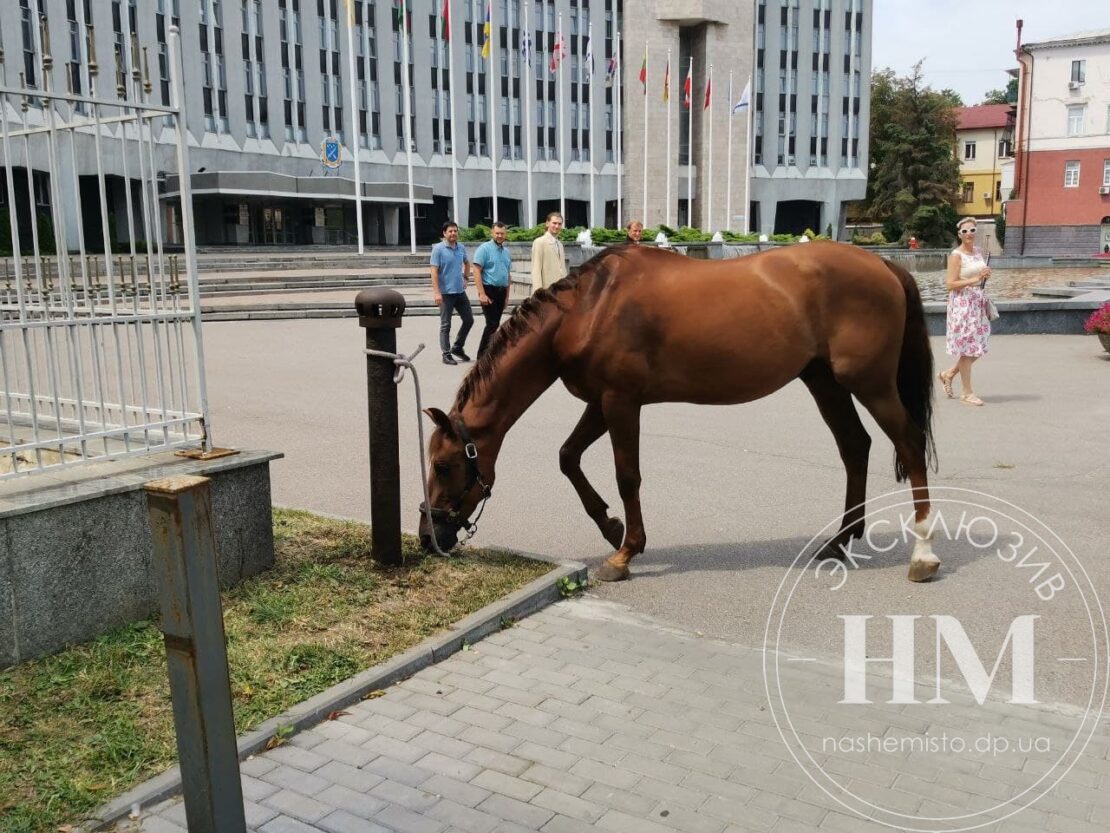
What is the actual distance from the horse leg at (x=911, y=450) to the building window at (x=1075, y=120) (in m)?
67.5

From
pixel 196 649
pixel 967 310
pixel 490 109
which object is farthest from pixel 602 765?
pixel 490 109

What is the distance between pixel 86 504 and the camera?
4.41 m

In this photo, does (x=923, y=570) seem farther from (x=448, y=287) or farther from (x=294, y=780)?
(x=448, y=287)

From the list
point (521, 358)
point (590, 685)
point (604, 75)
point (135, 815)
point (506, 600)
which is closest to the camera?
point (135, 815)

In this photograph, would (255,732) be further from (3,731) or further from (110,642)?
(110,642)

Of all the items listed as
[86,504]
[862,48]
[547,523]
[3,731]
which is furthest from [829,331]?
[862,48]

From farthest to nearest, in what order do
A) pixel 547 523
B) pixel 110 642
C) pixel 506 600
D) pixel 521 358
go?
pixel 547 523
pixel 521 358
pixel 506 600
pixel 110 642

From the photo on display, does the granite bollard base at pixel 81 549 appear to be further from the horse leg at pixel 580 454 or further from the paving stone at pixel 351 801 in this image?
the horse leg at pixel 580 454

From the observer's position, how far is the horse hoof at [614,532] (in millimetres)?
5812

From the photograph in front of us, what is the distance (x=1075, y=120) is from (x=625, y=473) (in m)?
68.8

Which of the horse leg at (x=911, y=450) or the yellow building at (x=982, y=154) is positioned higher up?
the yellow building at (x=982, y=154)

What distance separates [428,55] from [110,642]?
58.3m

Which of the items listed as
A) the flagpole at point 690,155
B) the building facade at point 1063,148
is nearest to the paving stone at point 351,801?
the flagpole at point 690,155

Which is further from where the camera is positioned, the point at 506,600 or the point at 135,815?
the point at 506,600
